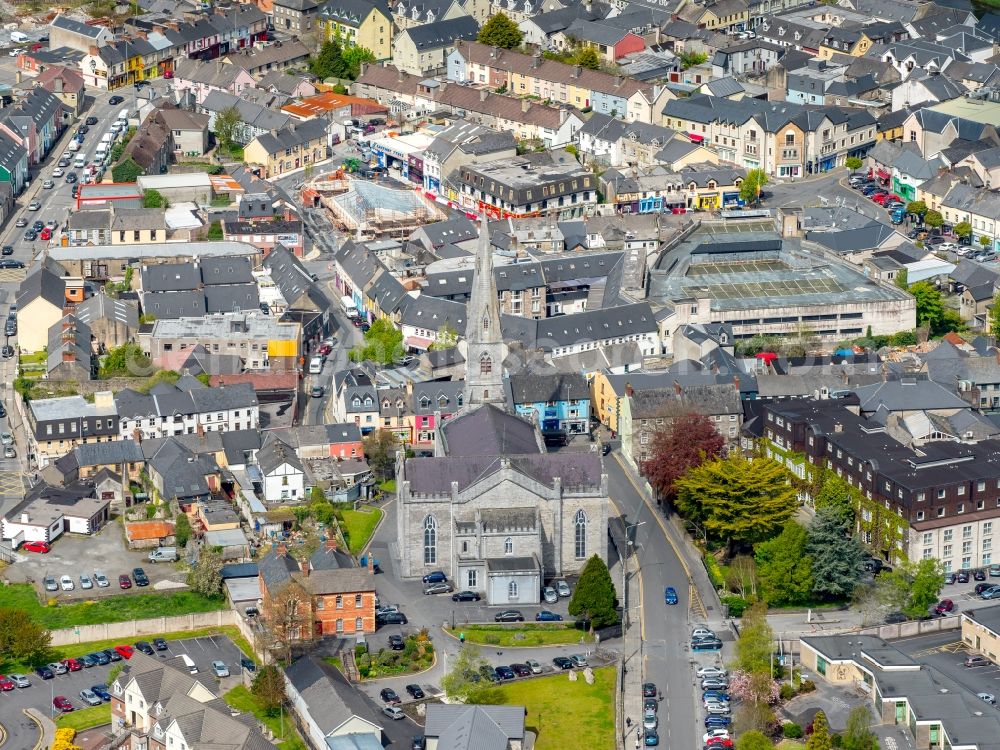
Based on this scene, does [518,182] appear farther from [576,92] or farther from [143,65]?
[143,65]

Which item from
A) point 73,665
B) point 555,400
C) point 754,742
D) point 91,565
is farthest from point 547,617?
point 91,565

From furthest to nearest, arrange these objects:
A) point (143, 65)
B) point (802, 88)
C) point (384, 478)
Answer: point (143, 65) → point (802, 88) → point (384, 478)

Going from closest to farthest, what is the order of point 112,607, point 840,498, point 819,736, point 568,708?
1. point 819,736
2. point 568,708
3. point 112,607
4. point 840,498

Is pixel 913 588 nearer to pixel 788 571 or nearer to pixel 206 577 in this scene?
pixel 788 571

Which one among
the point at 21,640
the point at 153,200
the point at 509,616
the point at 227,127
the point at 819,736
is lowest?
the point at 509,616

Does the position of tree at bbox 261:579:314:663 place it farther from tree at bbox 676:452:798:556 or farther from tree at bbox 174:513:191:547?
tree at bbox 676:452:798:556

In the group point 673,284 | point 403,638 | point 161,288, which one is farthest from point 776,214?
point 403,638
